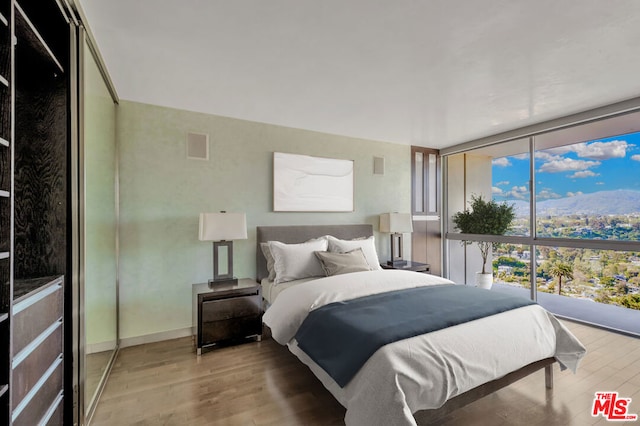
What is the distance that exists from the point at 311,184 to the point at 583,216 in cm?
347

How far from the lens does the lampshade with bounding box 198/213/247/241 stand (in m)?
3.04

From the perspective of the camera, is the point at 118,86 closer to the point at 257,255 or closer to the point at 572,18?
the point at 257,255

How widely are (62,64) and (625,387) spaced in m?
4.48

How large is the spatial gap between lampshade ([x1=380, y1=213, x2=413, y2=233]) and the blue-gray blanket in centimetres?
185

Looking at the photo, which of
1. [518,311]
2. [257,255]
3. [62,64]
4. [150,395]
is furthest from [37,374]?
[518,311]

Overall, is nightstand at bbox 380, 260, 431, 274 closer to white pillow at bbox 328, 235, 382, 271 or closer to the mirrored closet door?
white pillow at bbox 328, 235, 382, 271

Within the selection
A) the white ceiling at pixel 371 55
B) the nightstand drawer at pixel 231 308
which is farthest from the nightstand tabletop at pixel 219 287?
the white ceiling at pixel 371 55

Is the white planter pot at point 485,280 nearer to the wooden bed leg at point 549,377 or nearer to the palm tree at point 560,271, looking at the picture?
the palm tree at point 560,271

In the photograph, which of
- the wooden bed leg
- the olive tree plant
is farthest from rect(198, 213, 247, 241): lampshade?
the olive tree plant

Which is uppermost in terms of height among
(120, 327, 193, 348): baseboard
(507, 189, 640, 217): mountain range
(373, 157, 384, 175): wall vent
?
(373, 157, 384, 175): wall vent

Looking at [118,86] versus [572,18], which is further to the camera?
[118,86]

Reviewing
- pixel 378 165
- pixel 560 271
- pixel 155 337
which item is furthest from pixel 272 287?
Answer: pixel 560 271

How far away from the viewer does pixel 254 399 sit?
219 cm

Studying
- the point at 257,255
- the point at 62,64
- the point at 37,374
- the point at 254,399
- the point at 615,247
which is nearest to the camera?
the point at 37,374
